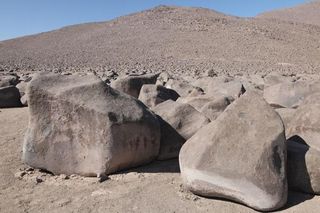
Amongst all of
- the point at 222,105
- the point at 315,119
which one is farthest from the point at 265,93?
the point at 315,119

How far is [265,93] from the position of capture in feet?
24.1

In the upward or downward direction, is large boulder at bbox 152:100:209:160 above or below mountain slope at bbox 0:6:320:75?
above

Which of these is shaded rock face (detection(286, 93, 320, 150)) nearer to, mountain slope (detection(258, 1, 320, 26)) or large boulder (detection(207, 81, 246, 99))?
→ large boulder (detection(207, 81, 246, 99))

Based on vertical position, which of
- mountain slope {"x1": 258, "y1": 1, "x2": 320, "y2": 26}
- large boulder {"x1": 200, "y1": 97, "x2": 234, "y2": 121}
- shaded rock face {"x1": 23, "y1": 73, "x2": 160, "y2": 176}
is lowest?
mountain slope {"x1": 258, "y1": 1, "x2": 320, "y2": 26}

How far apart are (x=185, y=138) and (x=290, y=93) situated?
249cm

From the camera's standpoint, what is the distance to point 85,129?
4500 mm

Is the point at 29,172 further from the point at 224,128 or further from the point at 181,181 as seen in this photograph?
the point at 224,128

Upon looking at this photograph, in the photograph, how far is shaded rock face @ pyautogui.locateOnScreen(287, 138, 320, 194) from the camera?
12.9ft

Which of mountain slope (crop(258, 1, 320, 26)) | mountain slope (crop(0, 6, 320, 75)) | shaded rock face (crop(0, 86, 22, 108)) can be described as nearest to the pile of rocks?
shaded rock face (crop(0, 86, 22, 108))

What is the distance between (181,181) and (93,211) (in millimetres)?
909

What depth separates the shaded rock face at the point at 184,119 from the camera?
16.5ft

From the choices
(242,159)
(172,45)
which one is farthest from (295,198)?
(172,45)

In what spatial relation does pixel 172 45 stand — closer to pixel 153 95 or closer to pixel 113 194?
pixel 153 95

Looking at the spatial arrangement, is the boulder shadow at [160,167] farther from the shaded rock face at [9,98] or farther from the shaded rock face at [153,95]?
the shaded rock face at [9,98]
